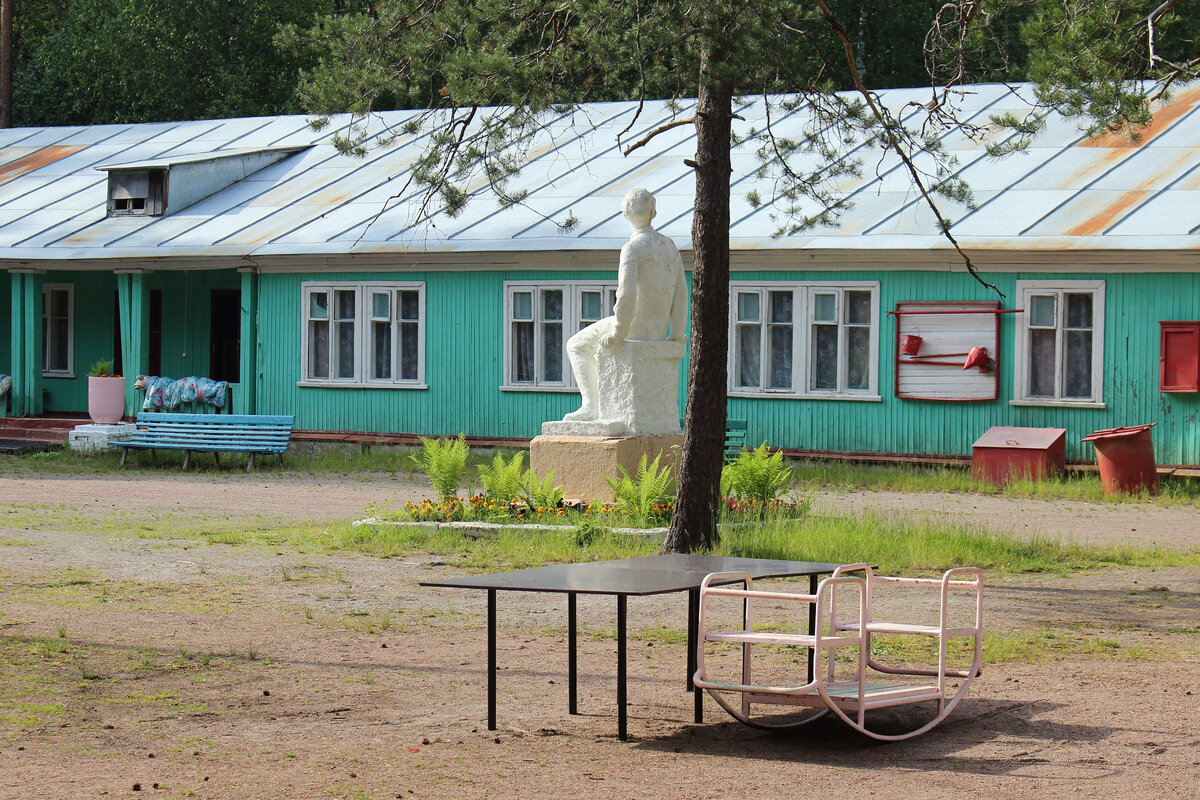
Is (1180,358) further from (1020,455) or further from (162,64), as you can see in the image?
(162,64)

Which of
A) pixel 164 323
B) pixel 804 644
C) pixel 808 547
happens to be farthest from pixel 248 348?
pixel 804 644

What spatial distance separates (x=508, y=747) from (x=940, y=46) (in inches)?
307

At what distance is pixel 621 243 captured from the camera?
2069cm

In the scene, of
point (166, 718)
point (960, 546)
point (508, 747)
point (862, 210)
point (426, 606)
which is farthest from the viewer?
point (862, 210)

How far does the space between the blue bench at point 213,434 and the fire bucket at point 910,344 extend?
8.57 m

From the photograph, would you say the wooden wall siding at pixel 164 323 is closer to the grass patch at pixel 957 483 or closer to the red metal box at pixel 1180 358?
the grass patch at pixel 957 483

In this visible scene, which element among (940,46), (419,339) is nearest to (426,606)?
(940,46)

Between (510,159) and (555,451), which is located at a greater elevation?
(510,159)

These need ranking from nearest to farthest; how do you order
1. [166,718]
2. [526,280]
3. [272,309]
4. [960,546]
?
[166,718] < [960,546] < [526,280] < [272,309]

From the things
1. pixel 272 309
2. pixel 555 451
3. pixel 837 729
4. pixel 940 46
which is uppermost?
pixel 940 46

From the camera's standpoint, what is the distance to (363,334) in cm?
2311

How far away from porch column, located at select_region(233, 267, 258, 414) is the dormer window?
3217 mm

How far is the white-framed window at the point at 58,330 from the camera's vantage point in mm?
27516

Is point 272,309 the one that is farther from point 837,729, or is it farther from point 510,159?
point 837,729
